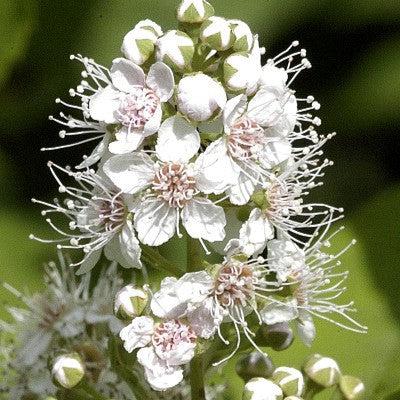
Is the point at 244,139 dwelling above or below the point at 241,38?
below

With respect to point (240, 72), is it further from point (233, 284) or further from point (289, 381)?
point (289, 381)

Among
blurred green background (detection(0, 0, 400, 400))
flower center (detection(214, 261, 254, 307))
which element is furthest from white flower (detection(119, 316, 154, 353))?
blurred green background (detection(0, 0, 400, 400))

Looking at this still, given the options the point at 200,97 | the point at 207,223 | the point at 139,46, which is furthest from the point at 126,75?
the point at 207,223

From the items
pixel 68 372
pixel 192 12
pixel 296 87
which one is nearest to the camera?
pixel 192 12

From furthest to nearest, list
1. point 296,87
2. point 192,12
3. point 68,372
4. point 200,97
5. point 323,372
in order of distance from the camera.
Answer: point 296,87 < point 323,372 < point 68,372 < point 192,12 < point 200,97

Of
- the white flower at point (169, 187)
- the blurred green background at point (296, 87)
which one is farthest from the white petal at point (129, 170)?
the blurred green background at point (296, 87)

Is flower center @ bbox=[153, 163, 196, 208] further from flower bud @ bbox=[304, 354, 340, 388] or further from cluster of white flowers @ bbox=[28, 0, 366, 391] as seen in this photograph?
flower bud @ bbox=[304, 354, 340, 388]
